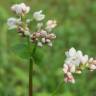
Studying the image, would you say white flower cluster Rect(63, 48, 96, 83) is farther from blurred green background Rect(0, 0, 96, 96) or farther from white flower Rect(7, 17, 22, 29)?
blurred green background Rect(0, 0, 96, 96)

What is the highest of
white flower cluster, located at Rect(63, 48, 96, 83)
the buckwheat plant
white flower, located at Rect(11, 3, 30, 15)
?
white flower, located at Rect(11, 3, 30, 15)

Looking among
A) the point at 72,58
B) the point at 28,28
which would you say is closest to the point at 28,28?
the point at 28,28

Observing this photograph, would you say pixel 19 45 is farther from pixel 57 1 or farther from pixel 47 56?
pixel 57 1

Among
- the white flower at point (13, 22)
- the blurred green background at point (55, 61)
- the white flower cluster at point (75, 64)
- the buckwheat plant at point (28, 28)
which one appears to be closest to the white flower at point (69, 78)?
the white flower cluster at point (75, 64)

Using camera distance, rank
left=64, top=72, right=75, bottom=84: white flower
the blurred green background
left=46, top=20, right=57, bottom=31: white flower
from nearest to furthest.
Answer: left=64, top=72, right=75, bottom=84: white flower → left=46, top=20, right=57, bottom=31: white flower → the blurred green background

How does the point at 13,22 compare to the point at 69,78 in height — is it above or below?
above

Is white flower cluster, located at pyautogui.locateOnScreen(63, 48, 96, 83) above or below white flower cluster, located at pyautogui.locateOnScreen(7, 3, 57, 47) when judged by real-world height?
below

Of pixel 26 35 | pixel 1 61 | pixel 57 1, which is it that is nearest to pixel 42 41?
pixel 26 35

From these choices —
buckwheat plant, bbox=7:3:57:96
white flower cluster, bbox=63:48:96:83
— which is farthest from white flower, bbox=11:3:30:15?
white flower cluster, bbox=63:48:96:83

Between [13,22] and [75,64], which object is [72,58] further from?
[13,22]
